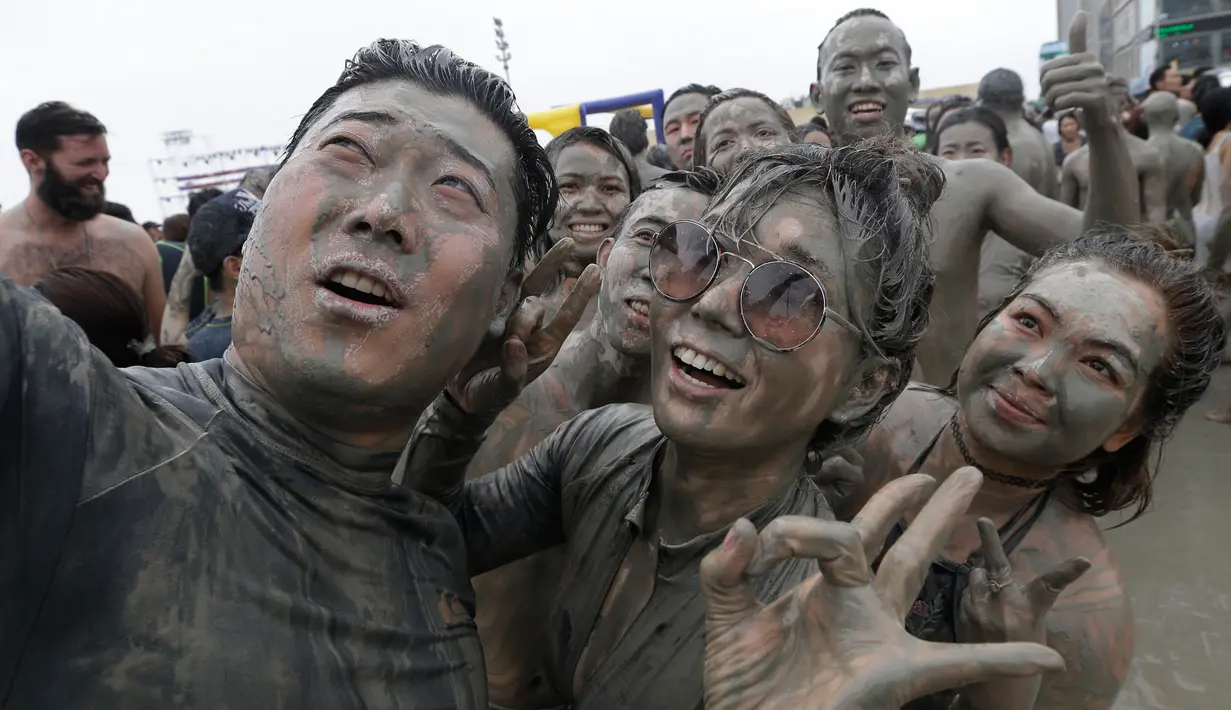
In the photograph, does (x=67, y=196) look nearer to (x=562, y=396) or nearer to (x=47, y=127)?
(x=47, y=127)

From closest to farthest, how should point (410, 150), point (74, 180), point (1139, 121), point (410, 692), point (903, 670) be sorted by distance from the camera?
point (903, 670), point (410, 692), point (410, 150), point (74, 180), point (1139, 121)

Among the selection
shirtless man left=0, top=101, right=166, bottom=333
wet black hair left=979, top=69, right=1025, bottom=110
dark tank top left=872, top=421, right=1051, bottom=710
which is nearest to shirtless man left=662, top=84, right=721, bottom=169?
wet black hair left=979, top=69, right=1025, bottom=110

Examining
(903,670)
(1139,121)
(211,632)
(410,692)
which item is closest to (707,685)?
(903,670)

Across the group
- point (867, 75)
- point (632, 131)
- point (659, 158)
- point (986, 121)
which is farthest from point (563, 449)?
point (659, 158)

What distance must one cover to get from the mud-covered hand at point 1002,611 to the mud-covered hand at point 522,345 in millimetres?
918

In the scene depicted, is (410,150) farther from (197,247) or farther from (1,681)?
(197,247)

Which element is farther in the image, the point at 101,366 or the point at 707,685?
the point at 707,685

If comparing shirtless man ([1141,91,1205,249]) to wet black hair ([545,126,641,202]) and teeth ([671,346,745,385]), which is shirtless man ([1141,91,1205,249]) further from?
teeth ([671,346,745,385])

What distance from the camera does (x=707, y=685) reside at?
1281 mm

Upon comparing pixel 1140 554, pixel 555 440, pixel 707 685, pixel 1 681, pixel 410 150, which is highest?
pixel 410 150

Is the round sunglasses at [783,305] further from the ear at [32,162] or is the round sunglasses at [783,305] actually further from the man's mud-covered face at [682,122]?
the ear at [32,162]

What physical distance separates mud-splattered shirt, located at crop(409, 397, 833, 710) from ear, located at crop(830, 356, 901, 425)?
0.17 metres

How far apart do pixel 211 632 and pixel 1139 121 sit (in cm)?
892

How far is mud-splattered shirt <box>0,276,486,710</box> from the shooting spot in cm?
105
